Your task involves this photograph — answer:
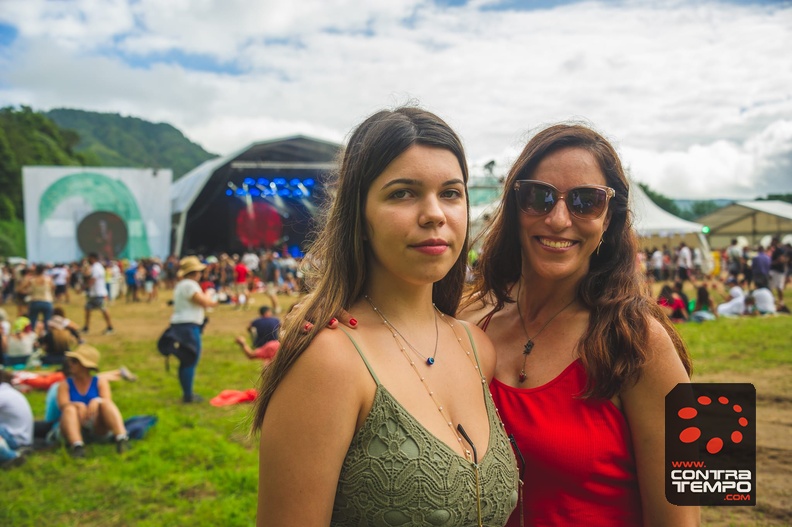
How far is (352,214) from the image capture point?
1467 millimetres

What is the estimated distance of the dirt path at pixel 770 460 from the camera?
374cm

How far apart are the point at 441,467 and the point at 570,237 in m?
0.83

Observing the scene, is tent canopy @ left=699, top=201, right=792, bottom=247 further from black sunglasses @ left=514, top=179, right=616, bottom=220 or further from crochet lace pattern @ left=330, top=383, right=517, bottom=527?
crochet lace pattern @ left=330, top=383, right=517, bottom=527

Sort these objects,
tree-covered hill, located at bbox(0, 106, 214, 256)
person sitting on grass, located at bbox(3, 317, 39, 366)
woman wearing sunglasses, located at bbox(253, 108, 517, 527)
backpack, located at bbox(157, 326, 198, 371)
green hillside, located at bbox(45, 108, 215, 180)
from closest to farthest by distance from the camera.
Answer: woman wearing sunglasses, located at bbox(253, 108, 517, 527) → backpack, located at bbox(157, 326, 198, 371) → person sitting on grass, located at bbox(3, 317, 39, 366) → tree-covered hill, located at bbox(0, 106, 214, 256) → green hillside, located at bbox(45, 108, 215, 180)

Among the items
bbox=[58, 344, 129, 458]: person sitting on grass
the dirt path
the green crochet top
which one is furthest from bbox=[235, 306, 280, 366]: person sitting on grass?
the green crochet top

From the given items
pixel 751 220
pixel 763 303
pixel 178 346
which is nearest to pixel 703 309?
pixel 763 303

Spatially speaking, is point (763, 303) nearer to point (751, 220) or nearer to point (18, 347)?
point (18, 347)

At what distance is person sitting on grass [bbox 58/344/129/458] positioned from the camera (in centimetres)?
546

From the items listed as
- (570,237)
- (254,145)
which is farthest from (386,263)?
(254,145)

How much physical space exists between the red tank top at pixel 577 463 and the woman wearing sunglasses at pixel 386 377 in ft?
0.53

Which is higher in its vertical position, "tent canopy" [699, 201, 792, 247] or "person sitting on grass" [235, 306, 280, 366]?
"tent canopy" [699, 201, 792, 247]

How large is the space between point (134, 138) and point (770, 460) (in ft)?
347

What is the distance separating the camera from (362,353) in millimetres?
1352

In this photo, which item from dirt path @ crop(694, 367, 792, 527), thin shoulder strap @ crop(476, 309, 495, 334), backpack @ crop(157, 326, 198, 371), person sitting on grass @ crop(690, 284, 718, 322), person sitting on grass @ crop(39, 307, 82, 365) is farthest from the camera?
person sitting on grass @ crop(690, 284, 718, 322)
